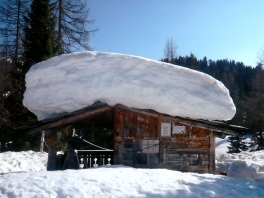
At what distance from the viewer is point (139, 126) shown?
11.5 meters

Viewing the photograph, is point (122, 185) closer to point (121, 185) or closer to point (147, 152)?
point (121, 185)

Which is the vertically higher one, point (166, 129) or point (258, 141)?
point (166, 129)

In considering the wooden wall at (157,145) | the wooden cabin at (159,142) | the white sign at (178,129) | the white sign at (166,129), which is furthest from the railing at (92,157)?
the white sign at (178,129)

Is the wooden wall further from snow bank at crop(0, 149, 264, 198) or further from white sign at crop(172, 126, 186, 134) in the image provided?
snow bank at crop(0, 149, 264, 198)

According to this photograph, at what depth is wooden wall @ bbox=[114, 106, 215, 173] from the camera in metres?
11.4

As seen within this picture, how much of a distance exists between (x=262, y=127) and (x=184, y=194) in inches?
1073

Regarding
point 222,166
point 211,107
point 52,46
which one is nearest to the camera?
point 211,107

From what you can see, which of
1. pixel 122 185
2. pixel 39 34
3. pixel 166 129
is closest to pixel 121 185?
pixel 122 185

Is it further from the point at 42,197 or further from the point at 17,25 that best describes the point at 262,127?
the point at 42,197

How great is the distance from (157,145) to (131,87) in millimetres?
2302

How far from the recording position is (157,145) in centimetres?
1151

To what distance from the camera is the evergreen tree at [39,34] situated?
992 inches

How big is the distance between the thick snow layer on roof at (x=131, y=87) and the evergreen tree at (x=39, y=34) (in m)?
14.3

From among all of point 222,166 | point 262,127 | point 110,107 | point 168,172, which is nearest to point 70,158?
point 110,107
